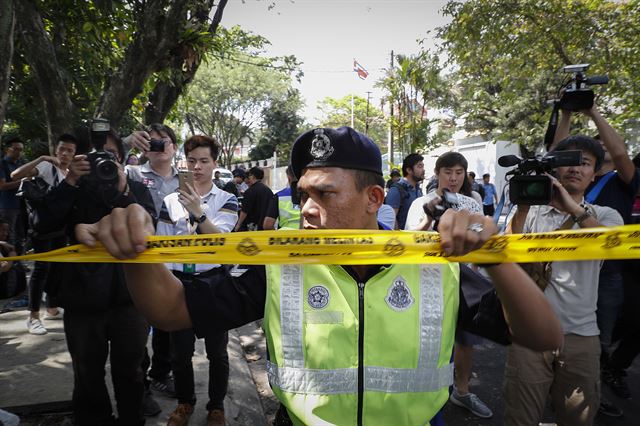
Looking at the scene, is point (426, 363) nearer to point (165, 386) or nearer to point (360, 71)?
point (165, 386)

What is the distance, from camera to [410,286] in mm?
1526

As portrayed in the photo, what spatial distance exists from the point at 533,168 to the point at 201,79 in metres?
36.3

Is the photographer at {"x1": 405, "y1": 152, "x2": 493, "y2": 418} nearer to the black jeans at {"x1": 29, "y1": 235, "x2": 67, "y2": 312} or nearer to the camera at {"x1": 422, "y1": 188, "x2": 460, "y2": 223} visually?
the camera at {"x1": 422, "y1": 188, "x2": 460, "y2": 223}

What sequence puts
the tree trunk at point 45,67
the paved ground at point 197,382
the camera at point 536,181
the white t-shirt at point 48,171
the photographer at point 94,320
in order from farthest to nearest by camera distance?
the white t-shirt at point 48,171 < the tree trunk at point 45,67 < the paved ground at point 197,382 < the photographer at point 94,320 < the camera at point 536,181

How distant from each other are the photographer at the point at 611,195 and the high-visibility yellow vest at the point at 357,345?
278 centimetres

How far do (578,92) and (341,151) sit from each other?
281 centimetres

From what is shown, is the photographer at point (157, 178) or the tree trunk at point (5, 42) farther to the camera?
the photographer at point (157, 178)

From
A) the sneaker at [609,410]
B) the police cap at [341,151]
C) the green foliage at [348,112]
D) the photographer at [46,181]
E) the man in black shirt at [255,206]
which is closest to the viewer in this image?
the police cap at [341,151]

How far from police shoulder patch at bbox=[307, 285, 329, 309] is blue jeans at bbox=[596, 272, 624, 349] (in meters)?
3.27

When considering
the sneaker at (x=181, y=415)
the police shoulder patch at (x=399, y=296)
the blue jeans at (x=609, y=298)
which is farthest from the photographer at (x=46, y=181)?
the blue jeans at (x=609, y=298)

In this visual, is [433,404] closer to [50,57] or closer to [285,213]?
[285,213]

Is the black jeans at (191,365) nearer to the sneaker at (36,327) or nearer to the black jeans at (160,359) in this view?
the black jeans at (160,359)

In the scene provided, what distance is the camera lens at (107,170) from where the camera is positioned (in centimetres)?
195

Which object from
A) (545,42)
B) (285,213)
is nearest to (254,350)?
(285,213)
